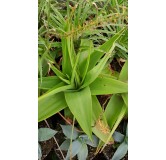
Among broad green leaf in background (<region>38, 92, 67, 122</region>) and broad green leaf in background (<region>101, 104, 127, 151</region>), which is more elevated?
broad green leaf in background (<region>38, 92, 67, 122</region>)

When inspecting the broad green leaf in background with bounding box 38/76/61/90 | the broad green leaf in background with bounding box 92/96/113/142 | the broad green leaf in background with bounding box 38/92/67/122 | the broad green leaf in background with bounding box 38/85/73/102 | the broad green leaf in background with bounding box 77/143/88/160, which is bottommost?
the broad green leaf in background with bounding box 77/143/88/160

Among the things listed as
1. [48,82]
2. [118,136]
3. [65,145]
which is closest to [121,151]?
[118,136]

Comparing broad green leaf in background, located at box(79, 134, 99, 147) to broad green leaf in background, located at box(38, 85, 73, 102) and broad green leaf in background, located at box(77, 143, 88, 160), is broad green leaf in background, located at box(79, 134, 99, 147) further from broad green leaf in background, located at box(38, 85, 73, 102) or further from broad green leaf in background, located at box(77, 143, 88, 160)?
broad green leaf in background, located at box(38, 85, 73, 102)

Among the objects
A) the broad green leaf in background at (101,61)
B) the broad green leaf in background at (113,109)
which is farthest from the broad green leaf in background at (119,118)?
the broad green leaf in background at (101,61)

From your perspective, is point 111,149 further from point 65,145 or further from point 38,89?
point 38,89

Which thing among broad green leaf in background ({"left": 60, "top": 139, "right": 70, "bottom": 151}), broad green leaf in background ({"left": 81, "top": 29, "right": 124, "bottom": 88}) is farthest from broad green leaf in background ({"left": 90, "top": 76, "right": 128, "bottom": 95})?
broad green leaf in background ({"left": 60, "top": 139, "right": 70, "bottom": 151})
